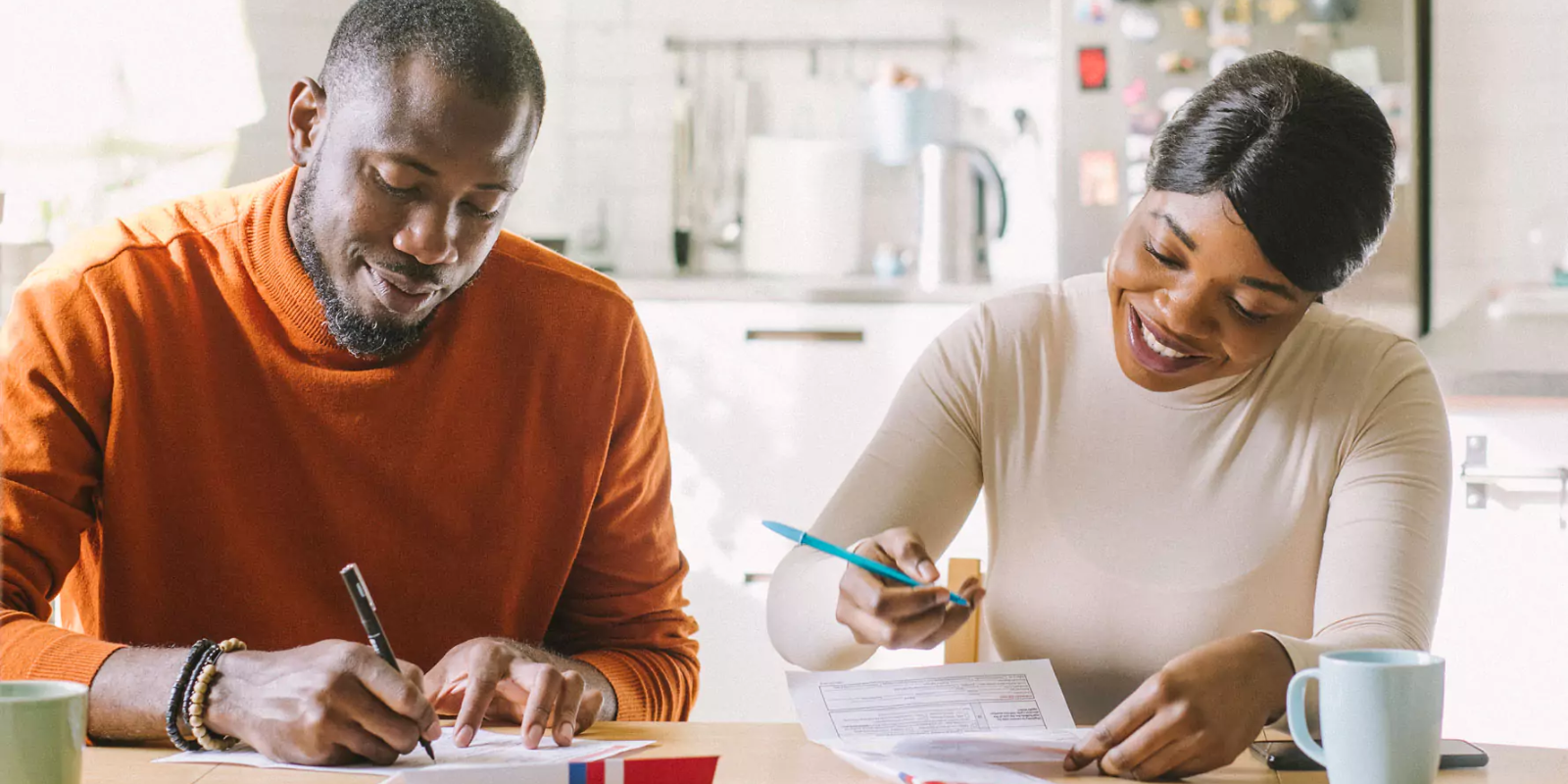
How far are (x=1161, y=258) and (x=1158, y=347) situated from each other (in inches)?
4.2

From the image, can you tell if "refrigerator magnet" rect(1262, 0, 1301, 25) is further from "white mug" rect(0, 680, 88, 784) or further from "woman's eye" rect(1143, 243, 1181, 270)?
"white mug" rect(0, 680, 88, 784)

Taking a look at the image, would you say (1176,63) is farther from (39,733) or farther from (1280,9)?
(39,733)

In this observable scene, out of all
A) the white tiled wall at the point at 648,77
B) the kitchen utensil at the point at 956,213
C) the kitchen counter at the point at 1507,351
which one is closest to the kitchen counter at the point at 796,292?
the kitchen utensil at the point at 956,213

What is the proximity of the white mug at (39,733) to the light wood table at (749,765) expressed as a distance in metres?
0.11

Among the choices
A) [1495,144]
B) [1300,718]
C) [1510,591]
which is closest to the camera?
[1300,718]

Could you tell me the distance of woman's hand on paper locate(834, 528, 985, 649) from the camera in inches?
43.8

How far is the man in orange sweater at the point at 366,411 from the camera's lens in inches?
49.4

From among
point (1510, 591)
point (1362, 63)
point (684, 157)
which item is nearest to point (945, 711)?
point (1510, 591)

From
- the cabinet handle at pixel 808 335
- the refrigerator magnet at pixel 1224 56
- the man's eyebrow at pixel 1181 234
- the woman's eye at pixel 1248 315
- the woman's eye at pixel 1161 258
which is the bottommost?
the cabinet handle at pixel 808 335

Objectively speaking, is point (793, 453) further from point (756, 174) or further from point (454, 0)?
point (454, 0)

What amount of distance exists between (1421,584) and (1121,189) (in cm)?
182

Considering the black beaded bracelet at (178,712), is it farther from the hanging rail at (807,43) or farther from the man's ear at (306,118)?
the hanging rail at (807,43)

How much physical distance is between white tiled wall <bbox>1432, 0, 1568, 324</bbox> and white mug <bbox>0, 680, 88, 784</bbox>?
2.69m

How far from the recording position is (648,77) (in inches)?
142
